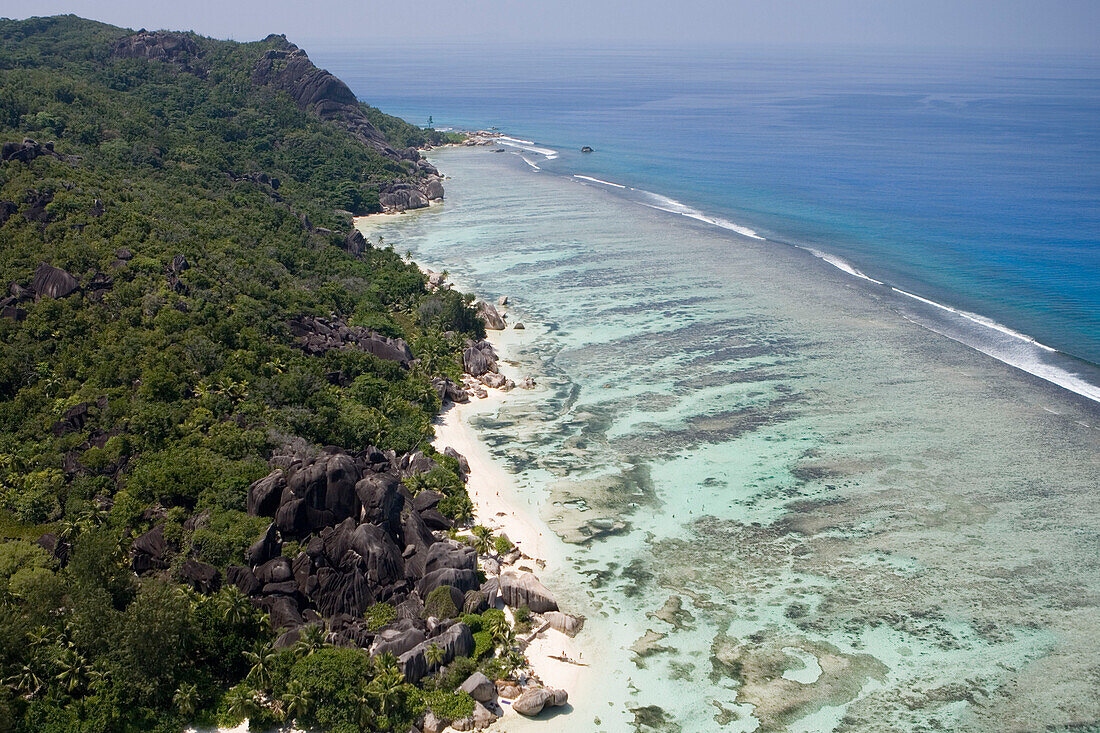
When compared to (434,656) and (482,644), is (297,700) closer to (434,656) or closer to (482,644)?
(434,656)

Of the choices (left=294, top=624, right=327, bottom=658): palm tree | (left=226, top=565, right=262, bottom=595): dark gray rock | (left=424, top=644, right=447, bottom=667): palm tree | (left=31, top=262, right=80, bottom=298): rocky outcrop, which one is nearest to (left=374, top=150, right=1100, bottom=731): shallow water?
(left=424, top=644, right=447, bottom=667): palm tree

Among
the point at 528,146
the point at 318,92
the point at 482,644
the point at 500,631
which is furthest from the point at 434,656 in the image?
the point at 528,146

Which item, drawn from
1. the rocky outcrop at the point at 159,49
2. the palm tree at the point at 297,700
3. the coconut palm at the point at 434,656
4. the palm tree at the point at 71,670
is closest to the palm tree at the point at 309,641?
the palm tree at the point at 297,700

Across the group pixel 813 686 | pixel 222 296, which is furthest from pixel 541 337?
pixel 813 686

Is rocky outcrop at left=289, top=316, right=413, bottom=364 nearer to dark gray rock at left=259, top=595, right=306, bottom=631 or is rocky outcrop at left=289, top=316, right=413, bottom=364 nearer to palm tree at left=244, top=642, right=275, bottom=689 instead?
dark gray rock at left=259, top=595, right=306, bottom=631

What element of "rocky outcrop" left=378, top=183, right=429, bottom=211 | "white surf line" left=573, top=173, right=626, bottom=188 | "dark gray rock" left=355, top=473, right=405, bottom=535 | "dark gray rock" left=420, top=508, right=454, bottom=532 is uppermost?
"white surf line" left=573, top=173, right=626, bottom=188

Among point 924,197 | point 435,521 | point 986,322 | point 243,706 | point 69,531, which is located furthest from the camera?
point 924,197
